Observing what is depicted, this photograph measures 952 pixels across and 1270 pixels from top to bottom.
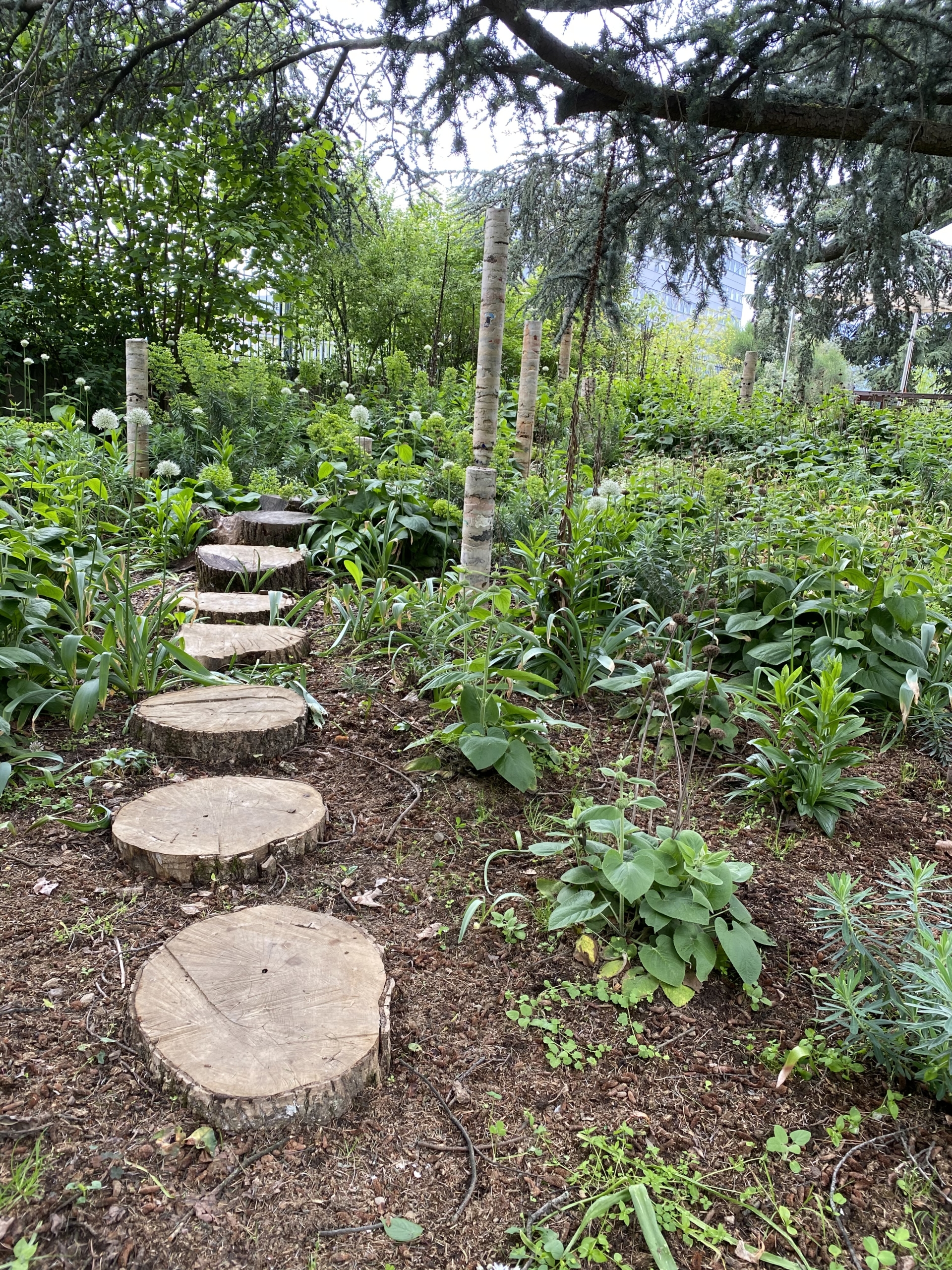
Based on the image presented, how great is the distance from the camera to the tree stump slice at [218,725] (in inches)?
101

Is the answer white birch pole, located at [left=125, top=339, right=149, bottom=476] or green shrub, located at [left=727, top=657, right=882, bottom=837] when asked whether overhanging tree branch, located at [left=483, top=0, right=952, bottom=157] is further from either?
white birch pole, located at [left=125, top=339, right=149, bottom=476]

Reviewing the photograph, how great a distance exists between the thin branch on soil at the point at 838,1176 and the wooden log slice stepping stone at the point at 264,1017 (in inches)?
33.8

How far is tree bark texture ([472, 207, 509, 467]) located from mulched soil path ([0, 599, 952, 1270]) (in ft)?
5.71

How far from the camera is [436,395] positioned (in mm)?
6535

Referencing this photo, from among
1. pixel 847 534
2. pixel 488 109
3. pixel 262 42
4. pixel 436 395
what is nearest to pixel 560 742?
pixel 847 534

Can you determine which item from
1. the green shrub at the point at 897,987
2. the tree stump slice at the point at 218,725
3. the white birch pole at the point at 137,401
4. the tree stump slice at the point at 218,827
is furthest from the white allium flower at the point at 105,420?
the green shrub at the point at 897,987

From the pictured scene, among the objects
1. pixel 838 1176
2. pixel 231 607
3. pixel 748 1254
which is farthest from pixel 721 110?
pixel 748 1254

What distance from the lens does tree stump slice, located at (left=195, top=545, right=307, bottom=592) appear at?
3979 mm

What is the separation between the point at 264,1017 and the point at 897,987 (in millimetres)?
1322

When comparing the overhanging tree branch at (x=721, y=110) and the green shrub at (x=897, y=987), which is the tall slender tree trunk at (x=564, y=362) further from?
the green shrub at (x=897, y=987)

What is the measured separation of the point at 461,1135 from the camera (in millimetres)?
1523

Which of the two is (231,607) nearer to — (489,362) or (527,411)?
(489,362)

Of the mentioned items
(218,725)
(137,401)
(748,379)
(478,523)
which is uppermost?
(748,379)

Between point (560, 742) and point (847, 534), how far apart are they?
5.14 feet
